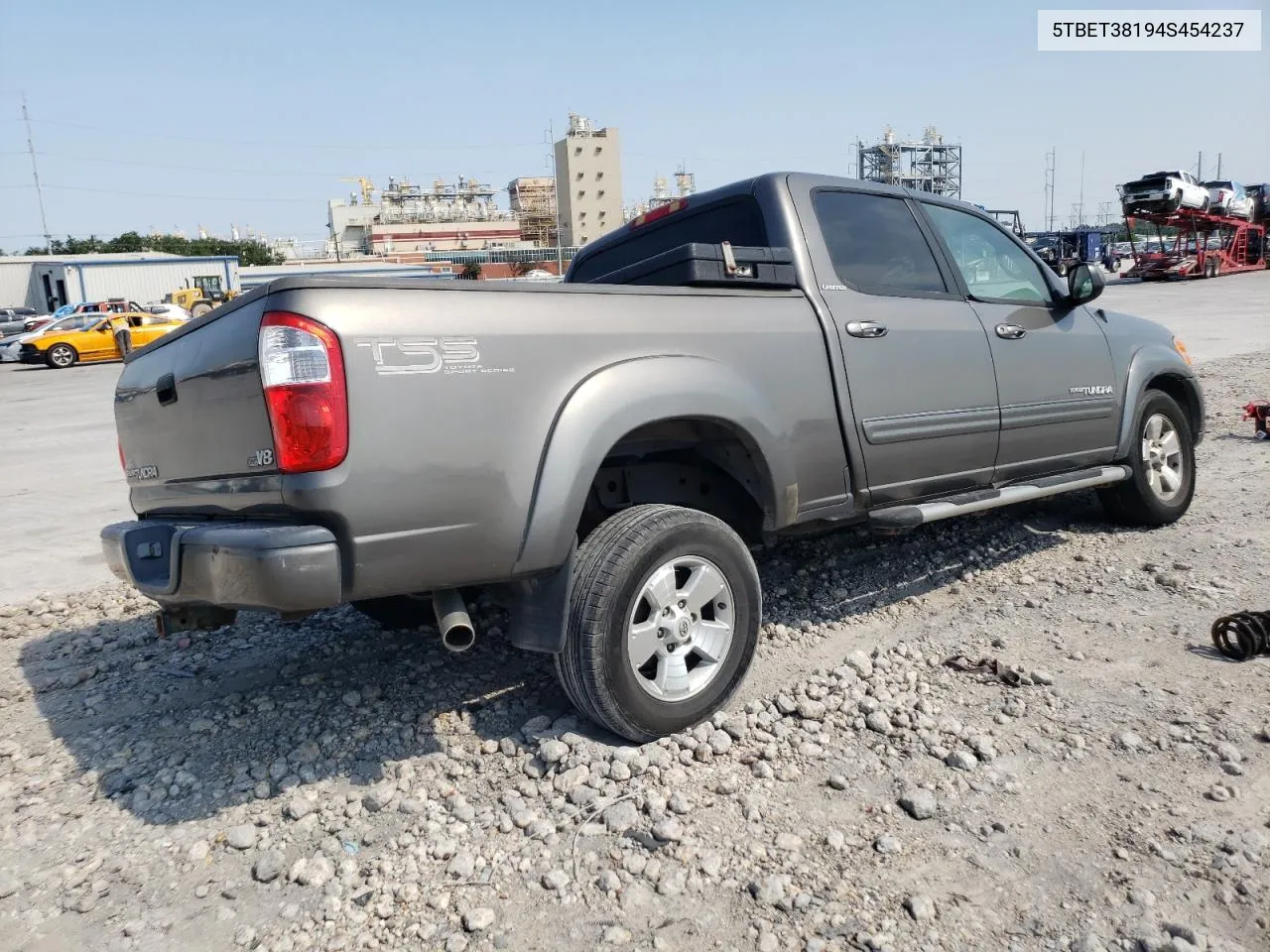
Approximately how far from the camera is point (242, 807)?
2885 mm

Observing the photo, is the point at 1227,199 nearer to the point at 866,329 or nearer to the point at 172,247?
the point at 866,329

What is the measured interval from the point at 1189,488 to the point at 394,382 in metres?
5.00

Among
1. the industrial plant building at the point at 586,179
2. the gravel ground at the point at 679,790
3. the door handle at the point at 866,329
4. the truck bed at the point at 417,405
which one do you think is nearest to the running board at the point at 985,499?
the gravel ground at the point at 679,790

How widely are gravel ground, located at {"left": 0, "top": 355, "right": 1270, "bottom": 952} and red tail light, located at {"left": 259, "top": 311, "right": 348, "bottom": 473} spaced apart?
114 centimetres

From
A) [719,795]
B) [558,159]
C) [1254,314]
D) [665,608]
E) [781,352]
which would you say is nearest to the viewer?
[719,795]

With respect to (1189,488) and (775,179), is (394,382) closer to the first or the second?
(775,179)

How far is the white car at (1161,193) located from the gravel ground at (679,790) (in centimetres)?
3410

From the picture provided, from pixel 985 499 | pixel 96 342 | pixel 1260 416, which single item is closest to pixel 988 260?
pixel 985 499

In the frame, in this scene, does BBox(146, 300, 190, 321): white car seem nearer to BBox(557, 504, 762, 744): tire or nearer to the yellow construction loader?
the yellow construction loader

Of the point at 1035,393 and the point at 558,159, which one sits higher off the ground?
the point at 558,159

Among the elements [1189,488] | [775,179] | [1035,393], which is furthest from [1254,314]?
[775,179]

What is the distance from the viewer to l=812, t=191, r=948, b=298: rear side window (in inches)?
156

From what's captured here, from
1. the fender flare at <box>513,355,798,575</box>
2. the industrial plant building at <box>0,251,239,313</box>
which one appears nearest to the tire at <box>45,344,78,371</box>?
the fender flare at <box>513,355,798,575</box>

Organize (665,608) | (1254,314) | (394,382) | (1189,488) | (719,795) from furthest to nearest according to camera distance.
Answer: (1254,314)
(1189,488)
(665,608)
(719,795)
(394,382)
